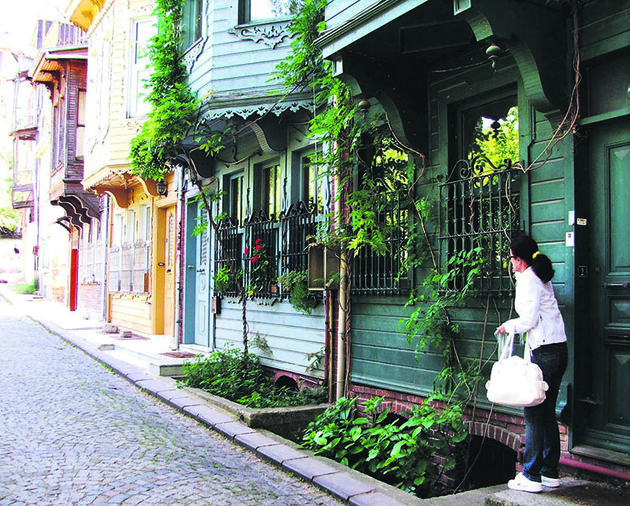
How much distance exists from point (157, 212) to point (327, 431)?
376 inches

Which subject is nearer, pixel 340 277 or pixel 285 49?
pixel 340 277

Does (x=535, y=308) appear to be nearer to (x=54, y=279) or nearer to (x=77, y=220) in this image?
(x=77, y=220)

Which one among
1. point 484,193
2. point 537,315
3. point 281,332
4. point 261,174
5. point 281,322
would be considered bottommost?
point 281,332

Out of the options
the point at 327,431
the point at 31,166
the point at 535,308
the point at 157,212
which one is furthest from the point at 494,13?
the point at 31,166

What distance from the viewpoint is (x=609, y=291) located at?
4.39 meters

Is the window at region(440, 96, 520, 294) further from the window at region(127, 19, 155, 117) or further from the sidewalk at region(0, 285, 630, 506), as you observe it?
the window at region(127, 19, 155, 117)

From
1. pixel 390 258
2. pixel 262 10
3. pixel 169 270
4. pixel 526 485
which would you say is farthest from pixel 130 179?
pixel 526 485

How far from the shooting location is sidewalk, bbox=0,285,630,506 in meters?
3.93

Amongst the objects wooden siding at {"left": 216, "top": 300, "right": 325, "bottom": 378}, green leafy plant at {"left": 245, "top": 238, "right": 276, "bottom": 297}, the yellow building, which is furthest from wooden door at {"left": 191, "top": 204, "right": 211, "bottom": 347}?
green leafy plant at {"left": 245, "top": 238, "right": 276, "bottom": 297}

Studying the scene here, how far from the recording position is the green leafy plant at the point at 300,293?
7.51 m

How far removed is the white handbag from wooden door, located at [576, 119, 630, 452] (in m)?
0.69

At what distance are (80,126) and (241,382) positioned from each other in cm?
1542

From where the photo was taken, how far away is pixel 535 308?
13.4 feet

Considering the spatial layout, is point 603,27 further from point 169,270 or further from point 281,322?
point 169,270
